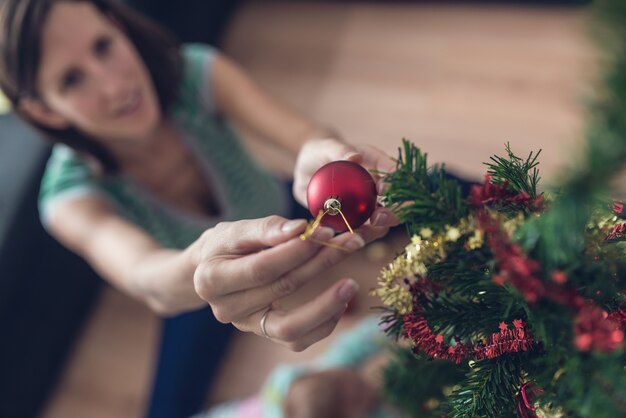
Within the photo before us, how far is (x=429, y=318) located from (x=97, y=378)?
1.39 meters

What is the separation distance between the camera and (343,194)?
0.44m

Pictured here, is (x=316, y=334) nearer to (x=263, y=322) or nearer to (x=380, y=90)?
(x=263, y=322)

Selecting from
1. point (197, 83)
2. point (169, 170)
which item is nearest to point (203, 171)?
point (169, 170)

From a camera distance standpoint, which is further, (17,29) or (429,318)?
(17,29)

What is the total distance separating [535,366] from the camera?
44cm

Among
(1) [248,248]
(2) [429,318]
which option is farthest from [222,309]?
(2) [429,318]

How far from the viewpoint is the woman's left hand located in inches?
18.8

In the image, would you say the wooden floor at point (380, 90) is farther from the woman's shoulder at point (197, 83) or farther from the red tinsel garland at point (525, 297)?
the red tinsel garland at point (525, 297)

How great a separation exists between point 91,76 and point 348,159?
635 millimetres

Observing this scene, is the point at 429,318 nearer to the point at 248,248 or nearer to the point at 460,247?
the point at 460,247

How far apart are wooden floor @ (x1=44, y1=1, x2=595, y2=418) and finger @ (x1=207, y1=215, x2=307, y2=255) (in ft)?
2.72

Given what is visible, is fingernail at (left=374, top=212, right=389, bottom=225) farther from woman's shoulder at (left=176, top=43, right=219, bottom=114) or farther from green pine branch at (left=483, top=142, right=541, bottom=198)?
woman's shoulder at (left=176, top=43, right=219, bottom=114)

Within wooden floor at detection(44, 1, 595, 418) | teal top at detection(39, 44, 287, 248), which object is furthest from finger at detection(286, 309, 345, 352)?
wooden floor at detection(44, 1, 595, 418)

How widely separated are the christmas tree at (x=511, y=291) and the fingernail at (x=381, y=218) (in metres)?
0.03
